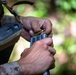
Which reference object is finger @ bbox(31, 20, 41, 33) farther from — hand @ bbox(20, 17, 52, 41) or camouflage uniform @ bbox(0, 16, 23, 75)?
camouflage uniform @ bbox(0, 16, 23, 75)

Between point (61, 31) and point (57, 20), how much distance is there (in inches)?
5.8

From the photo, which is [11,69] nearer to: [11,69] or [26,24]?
[11,69]

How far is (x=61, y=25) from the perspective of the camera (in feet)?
10.9

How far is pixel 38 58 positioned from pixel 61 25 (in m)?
2.08

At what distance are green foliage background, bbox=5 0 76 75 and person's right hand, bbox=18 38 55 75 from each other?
1.65 metres

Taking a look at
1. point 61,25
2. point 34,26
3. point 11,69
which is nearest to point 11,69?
point 11,69

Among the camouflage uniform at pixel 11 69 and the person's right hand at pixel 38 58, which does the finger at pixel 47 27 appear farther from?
the camouflage uniform at pixel 11 69

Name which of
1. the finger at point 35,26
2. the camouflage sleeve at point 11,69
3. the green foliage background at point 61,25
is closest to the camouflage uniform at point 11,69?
the camouflage sleeve at point 11,69

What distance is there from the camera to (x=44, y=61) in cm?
127

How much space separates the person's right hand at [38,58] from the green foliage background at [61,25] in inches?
65.2

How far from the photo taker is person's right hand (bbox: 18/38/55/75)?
4.06 ft

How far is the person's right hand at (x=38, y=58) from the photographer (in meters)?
1.24

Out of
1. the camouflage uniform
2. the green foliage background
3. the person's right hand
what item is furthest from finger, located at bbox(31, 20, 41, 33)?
the green foliage background

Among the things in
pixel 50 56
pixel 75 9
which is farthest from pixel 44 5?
pixel 50 56
